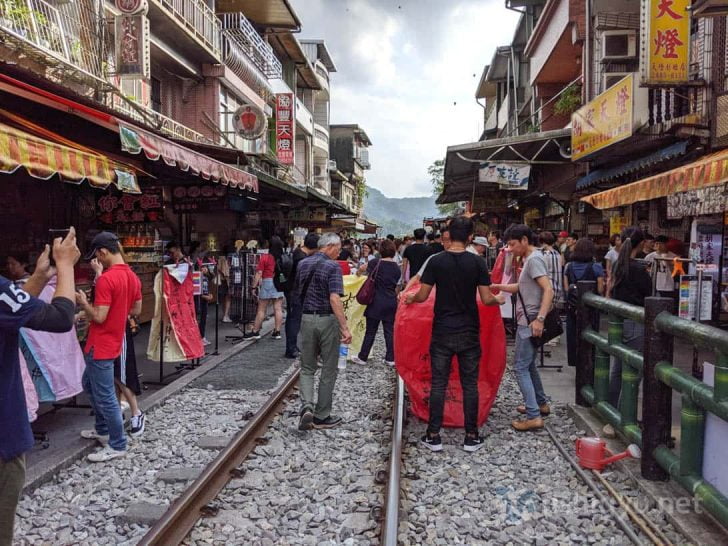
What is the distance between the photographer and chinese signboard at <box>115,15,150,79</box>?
456 inches

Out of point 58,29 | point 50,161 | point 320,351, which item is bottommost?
point 320,351

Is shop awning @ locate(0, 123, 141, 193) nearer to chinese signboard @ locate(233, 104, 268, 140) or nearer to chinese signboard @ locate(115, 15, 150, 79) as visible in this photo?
chinese signboard @ locate(115, 15, 150, 79)

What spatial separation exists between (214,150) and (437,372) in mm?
7400

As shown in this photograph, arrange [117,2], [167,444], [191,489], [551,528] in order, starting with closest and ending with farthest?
[551,528] → [191,489] → [167,444] → [117,2]

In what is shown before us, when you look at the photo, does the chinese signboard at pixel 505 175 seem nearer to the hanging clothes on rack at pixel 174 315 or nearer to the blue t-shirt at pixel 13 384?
the hanging clothes on rack at pixel 174 315

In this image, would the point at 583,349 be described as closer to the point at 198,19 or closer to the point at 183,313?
the point at 183,313

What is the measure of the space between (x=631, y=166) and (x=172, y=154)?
28.6 ft

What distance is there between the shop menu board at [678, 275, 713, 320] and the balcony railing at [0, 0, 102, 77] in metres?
9.09

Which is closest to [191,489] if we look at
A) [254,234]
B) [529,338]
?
[529,338]

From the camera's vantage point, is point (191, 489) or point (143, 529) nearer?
point (143, 529)

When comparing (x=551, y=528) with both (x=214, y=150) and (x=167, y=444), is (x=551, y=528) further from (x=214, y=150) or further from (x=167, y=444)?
(x=214, y=150)

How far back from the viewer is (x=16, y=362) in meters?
2.76

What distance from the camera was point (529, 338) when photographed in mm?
5582

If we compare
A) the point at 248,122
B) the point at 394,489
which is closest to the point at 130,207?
the point at 248,122
